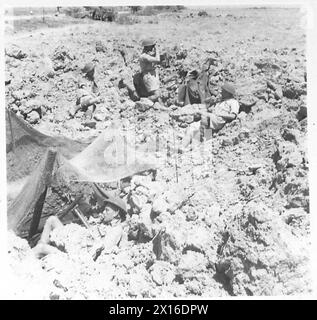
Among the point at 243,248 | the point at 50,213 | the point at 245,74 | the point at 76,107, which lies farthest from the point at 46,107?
the point at 243,248

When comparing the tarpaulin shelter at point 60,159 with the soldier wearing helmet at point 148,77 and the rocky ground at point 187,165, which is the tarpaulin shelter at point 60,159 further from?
the soldier wearing helmet at point 148,77

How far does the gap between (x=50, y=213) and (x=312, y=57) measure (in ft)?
7.95

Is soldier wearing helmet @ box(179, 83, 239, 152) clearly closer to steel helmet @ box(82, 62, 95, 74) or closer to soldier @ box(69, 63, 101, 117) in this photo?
soldier @ box(69, 63, 101, 117)

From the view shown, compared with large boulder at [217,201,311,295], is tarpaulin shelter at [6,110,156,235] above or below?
above

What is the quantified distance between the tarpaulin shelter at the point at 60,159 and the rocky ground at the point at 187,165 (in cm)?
10

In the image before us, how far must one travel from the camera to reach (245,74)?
4.84 metres

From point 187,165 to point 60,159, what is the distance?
1018 mm

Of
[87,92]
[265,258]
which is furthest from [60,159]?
[265,258]

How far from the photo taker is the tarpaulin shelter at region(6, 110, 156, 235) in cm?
467

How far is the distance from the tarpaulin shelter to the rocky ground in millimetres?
99

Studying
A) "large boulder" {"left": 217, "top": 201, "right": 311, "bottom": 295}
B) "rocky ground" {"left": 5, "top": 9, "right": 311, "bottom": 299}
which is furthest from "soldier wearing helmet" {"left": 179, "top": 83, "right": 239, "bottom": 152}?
"large boulder" {"left": 217, "top": 201, "right": 311, "bottom": 295}

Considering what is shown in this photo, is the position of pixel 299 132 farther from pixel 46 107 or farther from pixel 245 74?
pixel 46 107

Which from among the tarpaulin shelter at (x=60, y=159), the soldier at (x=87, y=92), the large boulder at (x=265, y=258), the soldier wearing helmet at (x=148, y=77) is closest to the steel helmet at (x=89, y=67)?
the soldier at (x=87, y=92)

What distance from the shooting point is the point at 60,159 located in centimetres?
473
